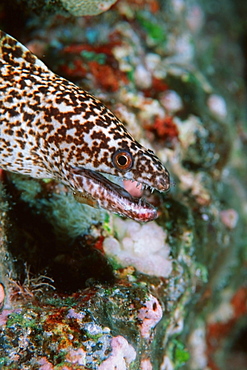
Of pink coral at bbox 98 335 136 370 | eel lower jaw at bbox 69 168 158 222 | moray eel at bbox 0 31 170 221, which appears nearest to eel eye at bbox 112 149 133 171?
moray eel at bbox 0 31 170 221

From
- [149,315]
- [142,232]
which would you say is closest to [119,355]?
[149,315]

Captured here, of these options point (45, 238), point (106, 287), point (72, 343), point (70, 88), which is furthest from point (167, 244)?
point (70, 88)

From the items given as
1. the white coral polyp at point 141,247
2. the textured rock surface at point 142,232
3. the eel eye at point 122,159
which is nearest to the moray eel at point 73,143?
the eel eye at point 122,159

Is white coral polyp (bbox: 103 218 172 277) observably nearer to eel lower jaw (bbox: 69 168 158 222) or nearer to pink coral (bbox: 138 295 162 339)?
pink coral (bbox: 138 295 162 339)

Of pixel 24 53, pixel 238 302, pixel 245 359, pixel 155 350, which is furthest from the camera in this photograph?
pixel 245 359

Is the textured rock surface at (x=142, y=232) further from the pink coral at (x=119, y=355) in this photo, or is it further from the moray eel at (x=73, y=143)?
the moray eel at (x=73, y=143)

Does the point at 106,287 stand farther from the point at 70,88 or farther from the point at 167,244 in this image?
the point at 70,88
